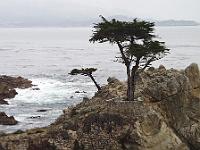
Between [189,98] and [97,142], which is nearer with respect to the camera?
[97,142]

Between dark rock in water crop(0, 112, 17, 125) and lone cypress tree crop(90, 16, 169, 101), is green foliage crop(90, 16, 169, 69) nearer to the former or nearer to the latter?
lone cypress tree crop(90, 16, 169, 101)

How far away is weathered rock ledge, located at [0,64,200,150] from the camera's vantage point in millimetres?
26781

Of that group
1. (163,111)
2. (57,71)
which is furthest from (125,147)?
(57,71)

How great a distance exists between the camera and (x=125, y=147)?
27062 millimetres

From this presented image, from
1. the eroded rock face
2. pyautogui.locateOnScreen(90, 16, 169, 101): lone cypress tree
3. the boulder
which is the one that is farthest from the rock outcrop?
→ the eroded rock face

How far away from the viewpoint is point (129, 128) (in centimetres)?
2727

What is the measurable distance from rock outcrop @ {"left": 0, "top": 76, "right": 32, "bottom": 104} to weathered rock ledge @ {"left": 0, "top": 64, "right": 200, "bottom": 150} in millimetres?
30288

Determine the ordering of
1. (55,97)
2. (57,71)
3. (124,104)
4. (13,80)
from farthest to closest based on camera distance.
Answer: (57,71) < (13,80) < (55,97) < (124,104)

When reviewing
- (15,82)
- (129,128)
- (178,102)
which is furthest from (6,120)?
(15,82)

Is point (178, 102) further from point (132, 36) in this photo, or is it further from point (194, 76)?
point (132, 36)

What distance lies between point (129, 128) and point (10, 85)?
45188mm

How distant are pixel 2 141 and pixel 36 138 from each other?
1875 mm

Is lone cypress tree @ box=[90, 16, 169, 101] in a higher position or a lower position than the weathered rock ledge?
higher

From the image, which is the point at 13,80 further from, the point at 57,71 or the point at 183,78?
the point at 183,78
